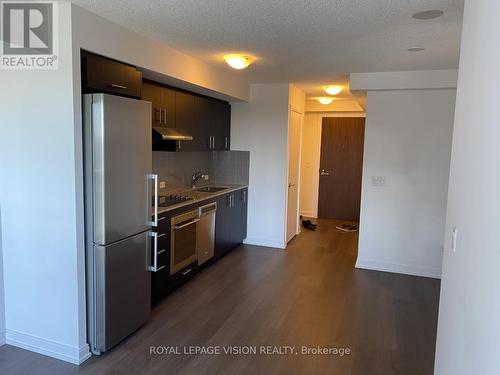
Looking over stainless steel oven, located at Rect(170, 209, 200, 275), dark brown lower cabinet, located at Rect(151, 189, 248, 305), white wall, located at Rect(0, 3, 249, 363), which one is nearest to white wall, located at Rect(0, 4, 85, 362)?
white wall, located at Rect(0, 3, 249, 363)

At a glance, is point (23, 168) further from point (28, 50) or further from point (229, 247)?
point (229, 247)

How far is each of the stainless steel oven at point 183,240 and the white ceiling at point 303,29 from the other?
165 centimetres

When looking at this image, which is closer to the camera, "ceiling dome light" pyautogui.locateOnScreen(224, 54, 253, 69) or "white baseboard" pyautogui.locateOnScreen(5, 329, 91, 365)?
"white baseboard" pyautogui.locateOnScreen(5, 329, 91, 365)

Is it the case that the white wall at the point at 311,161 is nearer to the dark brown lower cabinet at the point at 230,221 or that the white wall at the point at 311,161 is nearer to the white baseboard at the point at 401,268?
the dark brown lower cabinet at the point at 230,221

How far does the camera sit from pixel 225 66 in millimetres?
4336

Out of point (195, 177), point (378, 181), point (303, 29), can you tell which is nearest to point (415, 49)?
point (303, 29)

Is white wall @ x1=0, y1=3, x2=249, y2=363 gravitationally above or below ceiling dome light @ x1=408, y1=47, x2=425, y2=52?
below

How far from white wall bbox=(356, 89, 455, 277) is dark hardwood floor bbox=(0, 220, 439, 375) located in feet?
1.05

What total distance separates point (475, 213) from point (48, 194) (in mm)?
2512

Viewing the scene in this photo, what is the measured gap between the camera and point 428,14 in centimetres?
247

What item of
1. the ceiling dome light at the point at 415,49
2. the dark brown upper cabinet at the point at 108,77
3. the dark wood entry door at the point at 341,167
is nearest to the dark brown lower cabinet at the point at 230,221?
the dark brown upper cabinet at the point at 108,77

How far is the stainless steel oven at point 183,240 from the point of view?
3.73 metres

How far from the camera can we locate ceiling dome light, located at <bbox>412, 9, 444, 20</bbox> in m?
2.42

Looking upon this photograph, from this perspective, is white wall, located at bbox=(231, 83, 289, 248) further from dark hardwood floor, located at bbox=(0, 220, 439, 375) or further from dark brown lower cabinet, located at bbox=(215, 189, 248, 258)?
dark hardwood floor, located at bbox=(0, 220, 439, 375)
